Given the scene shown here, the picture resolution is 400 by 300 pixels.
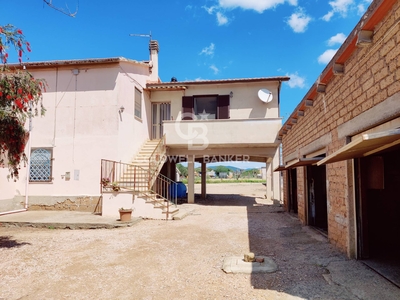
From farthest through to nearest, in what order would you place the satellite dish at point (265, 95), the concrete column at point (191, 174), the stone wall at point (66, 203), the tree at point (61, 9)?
the concrete column at point (191, 174), the satellite dish at point (265, 95), the stone wall at point (66, 203), the tree at point (61, 9)

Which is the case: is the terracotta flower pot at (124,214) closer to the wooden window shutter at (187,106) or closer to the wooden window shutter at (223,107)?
the wooden window shutter at (187,106)

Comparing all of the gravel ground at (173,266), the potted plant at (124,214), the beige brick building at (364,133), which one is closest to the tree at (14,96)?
the gravel ground at (173,266)

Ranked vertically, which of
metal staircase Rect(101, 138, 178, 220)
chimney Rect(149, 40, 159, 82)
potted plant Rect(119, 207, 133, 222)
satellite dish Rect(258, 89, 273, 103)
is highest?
chimney Rect(149, 40, 159, 82)

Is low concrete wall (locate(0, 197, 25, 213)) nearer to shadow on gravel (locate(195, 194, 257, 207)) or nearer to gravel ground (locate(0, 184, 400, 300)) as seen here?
gravel ground (locate(0, 184, 400, 300))

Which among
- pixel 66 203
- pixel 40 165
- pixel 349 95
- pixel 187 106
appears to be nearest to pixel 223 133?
pixel 187 106

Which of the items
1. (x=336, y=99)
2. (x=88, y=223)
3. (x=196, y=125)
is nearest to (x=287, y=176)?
(x=196, y=125)

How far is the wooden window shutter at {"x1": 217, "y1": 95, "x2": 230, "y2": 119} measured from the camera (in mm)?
14773

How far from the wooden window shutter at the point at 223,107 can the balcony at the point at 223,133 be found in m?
1.16

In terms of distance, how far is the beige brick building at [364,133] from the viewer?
3479 millimetres

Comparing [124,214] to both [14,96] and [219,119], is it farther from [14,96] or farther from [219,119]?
[219,119]

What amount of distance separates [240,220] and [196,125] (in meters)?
5.80

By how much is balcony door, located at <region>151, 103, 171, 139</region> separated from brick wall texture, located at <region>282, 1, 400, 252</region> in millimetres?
9623

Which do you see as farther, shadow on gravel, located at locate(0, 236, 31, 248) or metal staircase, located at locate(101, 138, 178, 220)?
metal staircase, located at locate(101, 138, 178, 220)

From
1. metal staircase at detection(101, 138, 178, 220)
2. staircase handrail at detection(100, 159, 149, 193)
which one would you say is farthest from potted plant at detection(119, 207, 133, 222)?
staircase handrail at detection(100, 159, 149, 193)
